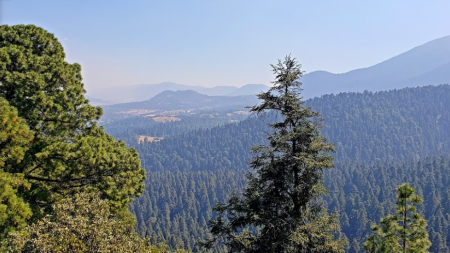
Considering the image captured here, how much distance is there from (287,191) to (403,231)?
12.6ft

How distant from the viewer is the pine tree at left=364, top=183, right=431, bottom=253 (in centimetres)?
942

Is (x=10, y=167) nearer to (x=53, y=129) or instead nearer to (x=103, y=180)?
(x=53, y=129)

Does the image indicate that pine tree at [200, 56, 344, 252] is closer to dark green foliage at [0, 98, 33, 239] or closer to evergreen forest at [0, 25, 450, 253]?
evergreen forest at [0, 25, 450, 253]

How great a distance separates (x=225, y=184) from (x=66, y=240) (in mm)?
142349

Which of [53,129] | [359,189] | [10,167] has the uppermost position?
[53,129]

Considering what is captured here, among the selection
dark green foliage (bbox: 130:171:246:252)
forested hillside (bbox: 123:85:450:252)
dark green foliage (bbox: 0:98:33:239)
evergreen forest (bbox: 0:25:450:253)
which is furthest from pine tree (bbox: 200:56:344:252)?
dark green foliage (bbox: 130:171:246:252)

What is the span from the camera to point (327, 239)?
1090cm

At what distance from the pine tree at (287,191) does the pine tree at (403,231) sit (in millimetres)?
1385

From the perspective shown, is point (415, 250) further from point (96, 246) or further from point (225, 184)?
point (225, 184)

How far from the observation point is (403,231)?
382 inches

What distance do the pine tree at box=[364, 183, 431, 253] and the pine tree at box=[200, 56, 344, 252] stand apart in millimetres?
1385

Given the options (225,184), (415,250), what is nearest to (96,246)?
(415,250)

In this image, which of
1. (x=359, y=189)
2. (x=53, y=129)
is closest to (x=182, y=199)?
(x=359, y=189)

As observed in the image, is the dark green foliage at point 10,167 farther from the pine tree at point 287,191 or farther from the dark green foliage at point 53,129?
the pine tree at point 287,191
